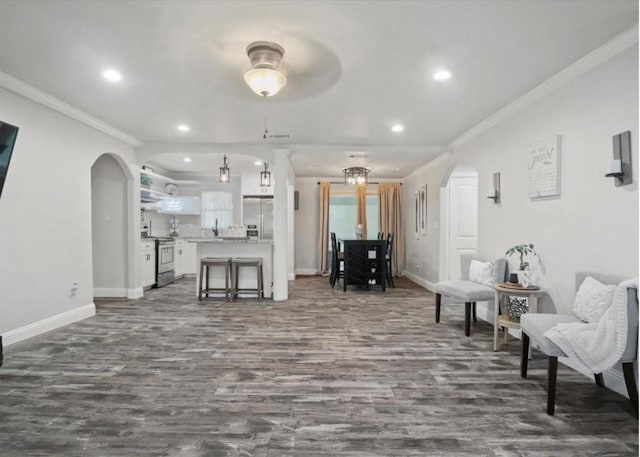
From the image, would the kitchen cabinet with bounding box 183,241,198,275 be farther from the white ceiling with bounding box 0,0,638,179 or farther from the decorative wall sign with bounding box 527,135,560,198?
the decorative wall sign with bounding box 527,135,560,198

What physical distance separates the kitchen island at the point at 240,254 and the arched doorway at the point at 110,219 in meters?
1.11

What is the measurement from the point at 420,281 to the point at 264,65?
5739mm

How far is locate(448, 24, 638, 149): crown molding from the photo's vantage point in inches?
90.3

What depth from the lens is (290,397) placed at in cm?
226

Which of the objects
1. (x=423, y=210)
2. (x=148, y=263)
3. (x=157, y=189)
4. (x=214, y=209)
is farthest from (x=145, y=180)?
(x=423, y=210)

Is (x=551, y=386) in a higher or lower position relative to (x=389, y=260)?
lower

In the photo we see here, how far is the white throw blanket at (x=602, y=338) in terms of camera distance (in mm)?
1879

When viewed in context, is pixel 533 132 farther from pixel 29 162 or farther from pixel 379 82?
pixel 29 162

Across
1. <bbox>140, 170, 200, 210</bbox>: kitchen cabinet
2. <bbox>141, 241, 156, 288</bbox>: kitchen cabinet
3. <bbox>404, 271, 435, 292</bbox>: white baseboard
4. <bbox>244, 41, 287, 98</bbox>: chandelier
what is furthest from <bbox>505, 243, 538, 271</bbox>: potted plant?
<bbox>140, 170, 200, 210</bbox>: kitchen cabinet

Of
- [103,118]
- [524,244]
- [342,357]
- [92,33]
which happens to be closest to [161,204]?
[103,118]

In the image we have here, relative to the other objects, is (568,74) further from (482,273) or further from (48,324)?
(48,324)

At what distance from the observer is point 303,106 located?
12.1 ft

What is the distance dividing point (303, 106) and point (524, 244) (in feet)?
9.18

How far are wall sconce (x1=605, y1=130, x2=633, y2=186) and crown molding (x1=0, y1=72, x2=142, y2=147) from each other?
502 cm
